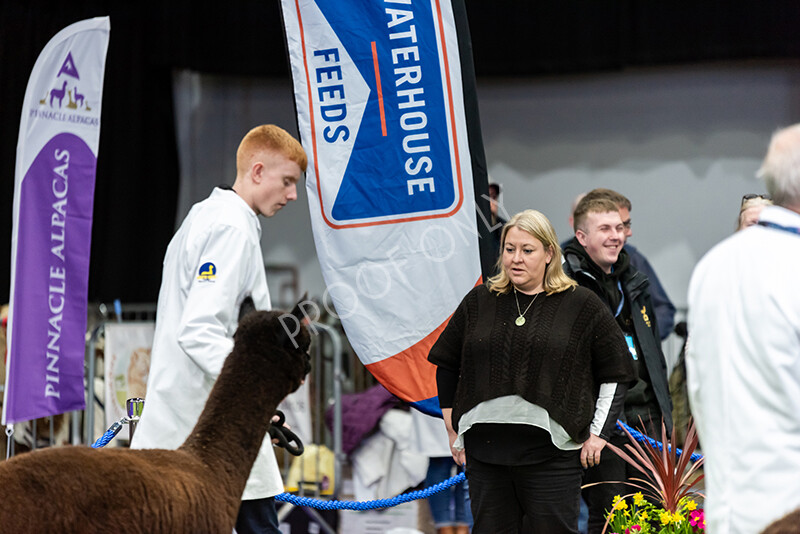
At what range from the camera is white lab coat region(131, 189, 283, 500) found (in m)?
3.13

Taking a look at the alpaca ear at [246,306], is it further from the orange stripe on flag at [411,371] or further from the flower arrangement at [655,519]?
the flower arrangement at [655,519]

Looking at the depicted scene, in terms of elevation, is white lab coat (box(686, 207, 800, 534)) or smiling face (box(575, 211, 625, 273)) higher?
smiling face (box(575, 211, 625, 273))

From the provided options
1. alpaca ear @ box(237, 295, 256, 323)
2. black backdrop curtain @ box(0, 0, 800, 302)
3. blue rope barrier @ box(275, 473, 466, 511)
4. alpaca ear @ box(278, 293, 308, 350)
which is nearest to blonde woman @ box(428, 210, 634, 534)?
blue rope barrier @ box(275, 473, 466, 511)

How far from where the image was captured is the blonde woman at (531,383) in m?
3.38

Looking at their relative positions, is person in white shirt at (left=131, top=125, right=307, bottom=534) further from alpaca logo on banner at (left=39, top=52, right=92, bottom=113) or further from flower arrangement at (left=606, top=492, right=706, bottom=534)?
alpaca logo on banner at (left=39, top=52, right=92, bottom=113)

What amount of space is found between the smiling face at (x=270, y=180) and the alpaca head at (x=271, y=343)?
0.91 m

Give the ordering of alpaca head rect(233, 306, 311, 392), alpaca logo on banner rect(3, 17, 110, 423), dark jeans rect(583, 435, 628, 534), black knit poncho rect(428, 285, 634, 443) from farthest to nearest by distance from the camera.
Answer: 1. alpaca logo on banner rect(3, 17, 110, 423)
2. dark jeans rect(583, 435, 628, 534)
3. black knit poncho rect(428, 285, 634, 443)
4. alpaca head rect(233, 306, 311, 392)

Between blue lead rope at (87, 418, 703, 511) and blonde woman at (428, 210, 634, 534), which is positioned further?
blue lead rope at (87, 418, 703, 511)

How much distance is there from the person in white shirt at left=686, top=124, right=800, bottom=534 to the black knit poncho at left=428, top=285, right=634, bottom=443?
116 centimetres

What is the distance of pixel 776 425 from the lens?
2086 mm

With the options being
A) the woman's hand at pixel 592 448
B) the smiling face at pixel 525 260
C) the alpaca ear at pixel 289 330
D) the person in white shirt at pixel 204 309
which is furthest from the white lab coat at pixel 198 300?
the woman's hand at pixel 592 448

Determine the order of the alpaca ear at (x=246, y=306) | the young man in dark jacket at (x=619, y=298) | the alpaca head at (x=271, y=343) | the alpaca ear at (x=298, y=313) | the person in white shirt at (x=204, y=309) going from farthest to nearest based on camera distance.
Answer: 1. the young man in dark jacket at (x=619, y=298)
2. the alpaca ear at (x=246, y=306)
3. the person in white shirt at (x=204, y=309)
4. the alpaca ear at (x=298, y=313)
5. the alpaca head at (x=271, y=343)

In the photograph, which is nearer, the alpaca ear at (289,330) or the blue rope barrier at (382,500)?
the alpaca ear at (289,330)

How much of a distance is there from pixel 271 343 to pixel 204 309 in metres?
0.59
